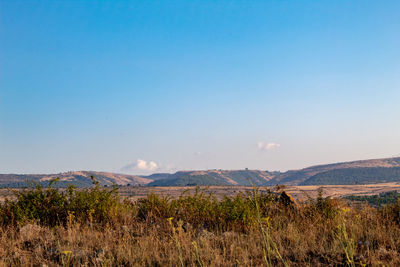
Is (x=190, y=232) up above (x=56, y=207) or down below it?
below

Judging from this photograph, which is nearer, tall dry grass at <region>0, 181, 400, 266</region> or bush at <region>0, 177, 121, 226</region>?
tall dry grass at <region>0, 181, 400, 266</region>

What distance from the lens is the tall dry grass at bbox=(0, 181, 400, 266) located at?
18.5 ft

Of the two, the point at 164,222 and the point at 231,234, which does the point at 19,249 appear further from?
the point at 231,234

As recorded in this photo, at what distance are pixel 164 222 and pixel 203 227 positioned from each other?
1.08 m

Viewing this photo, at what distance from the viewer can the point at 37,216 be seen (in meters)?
9.04

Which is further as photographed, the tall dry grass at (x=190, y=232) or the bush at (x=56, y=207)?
the bush at (x=56, y=207)

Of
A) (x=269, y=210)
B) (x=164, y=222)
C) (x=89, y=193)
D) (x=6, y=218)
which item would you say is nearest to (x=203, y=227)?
(x=164, y=222)

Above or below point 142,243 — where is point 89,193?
above

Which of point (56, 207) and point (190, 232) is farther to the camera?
point (56, 207)

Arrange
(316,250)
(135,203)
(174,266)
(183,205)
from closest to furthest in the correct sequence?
(174,266) < (316,250) < (183,205) < (135,203)

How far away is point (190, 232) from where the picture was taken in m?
7.62

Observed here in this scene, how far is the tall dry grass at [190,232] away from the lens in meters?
5.64

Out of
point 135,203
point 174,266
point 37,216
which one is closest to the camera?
point 174,266

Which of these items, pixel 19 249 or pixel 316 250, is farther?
pixel 19 249
